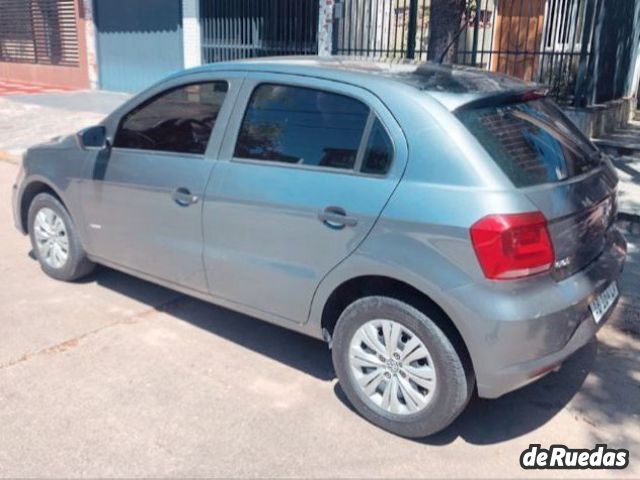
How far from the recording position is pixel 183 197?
3.76 metres

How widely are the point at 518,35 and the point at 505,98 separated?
22.6ft

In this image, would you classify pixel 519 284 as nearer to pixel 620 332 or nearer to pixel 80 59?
pixel 620 332

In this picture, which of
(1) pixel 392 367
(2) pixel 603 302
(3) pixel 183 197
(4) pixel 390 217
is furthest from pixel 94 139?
(2) pixel 603 302

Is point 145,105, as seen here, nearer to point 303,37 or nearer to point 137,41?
point 303,37

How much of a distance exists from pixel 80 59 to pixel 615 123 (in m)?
13.6

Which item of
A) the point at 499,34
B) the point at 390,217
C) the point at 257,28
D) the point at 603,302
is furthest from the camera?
the point at 257,28

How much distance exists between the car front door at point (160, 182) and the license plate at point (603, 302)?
7.00 ft

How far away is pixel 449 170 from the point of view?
282 cm

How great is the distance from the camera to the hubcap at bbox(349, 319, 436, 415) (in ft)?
9.73

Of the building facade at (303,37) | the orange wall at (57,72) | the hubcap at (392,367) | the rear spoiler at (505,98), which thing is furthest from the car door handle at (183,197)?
the orange wall at (57,72)

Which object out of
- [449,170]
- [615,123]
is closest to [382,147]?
[449,170]

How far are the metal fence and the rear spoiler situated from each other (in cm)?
428

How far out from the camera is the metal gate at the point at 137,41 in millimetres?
14539

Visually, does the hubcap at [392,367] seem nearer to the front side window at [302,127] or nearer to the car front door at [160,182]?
the front side window at [302,127]
